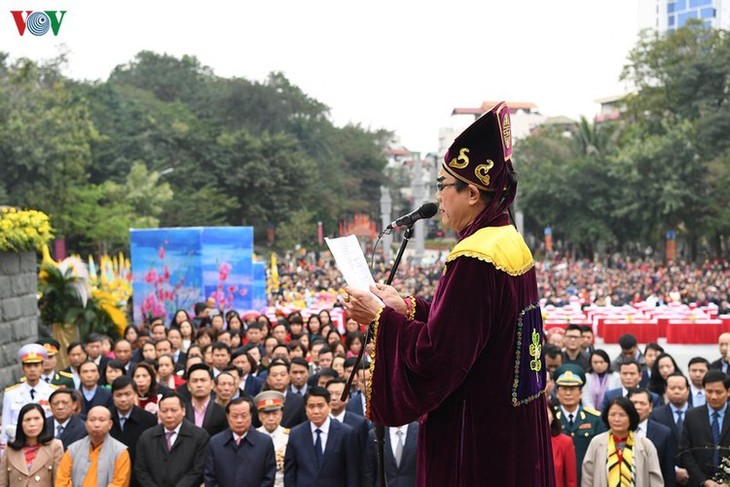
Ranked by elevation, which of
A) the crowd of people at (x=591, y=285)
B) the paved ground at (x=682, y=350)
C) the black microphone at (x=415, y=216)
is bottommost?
the paved ground at (x=682, y=350)

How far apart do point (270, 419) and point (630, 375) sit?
10.5 feet

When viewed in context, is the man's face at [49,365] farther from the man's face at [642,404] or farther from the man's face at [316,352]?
the man's face at [642,404]

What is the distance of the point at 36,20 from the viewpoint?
31.9 feet

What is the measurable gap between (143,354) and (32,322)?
6.52 ft

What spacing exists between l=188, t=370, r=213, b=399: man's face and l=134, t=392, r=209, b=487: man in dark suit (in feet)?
2.50

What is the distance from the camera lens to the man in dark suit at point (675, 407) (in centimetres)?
821

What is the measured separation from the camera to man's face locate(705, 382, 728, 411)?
790cm

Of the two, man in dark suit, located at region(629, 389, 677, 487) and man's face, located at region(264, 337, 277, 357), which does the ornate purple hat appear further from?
man's face, located at region(264, 337, 277, 357)

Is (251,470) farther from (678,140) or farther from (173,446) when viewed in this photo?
(678,140)

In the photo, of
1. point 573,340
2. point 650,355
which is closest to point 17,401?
point 573,340

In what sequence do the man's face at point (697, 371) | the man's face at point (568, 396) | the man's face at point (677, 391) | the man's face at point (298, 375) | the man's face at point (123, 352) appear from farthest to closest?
1. the man's face at point (123, 352)
2. the man's face at point (298, 375)
3. the man's face at point (697, 371)
4. the man's face at point (677, 391)
5. the man's face at point (568, 396)

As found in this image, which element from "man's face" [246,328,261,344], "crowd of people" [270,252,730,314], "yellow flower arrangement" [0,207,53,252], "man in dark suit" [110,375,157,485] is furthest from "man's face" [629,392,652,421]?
"crowd of people" [270,252,730,314]

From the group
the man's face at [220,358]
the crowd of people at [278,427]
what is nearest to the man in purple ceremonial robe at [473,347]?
the crowd of people at [278,427]

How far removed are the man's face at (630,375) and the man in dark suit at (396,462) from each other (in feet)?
8.42
